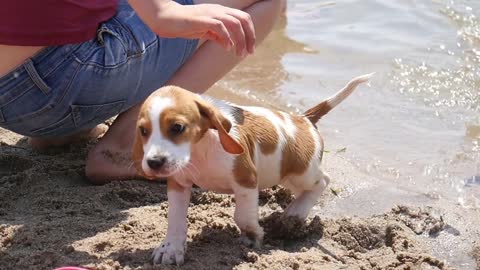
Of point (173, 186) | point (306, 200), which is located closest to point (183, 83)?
point (306, 200)

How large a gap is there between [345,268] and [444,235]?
23.7 inches

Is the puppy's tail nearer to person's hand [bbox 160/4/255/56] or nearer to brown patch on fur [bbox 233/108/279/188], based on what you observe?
brown patch on fur [bbox 233/108/279/188]

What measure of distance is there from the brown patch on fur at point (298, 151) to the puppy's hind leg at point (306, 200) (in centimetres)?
9

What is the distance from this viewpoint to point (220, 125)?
256 centimetres

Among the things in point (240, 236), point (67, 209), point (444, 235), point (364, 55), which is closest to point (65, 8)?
point (67, 209)

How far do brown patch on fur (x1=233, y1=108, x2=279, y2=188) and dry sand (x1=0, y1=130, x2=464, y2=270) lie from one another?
0.26 m

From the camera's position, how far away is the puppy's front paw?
2.66m

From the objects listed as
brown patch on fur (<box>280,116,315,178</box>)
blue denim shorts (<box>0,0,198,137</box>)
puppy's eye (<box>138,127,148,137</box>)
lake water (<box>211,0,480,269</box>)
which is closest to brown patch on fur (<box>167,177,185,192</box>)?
puppy's eye (<box>138,127,148,137</box>)

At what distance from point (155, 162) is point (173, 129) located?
12cm

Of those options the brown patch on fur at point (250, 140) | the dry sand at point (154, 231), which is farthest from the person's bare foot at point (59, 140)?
the brown patch on fur at point (250, 140)

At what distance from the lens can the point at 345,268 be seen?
111 inches

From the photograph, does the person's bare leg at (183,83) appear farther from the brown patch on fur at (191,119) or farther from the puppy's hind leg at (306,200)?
the brown patch on fur at (191,119)

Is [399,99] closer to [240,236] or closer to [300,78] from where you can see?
[300,78]

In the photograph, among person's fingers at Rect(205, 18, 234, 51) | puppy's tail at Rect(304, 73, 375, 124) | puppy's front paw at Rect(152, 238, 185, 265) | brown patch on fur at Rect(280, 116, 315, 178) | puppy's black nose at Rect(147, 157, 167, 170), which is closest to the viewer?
puppy's black nose at Rect(147, 157, 167, 170)
